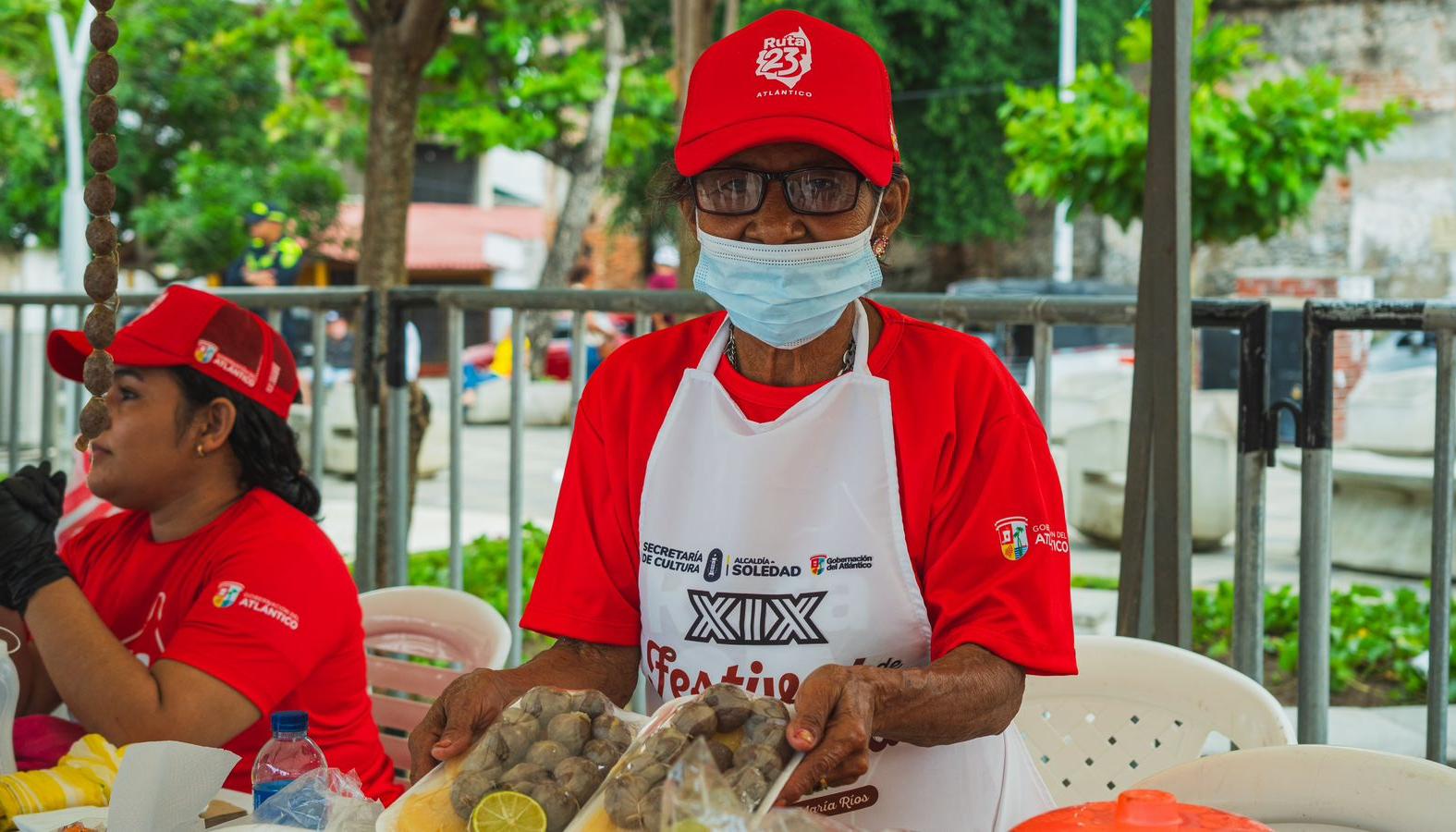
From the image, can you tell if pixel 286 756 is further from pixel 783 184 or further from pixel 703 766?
pixel 783 184

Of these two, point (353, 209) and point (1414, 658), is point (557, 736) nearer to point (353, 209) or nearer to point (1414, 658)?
point (1414, 658)

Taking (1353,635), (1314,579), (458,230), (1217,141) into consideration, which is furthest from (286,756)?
(458,230)

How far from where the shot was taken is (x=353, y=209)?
1229 inches

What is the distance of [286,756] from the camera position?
6.22ft

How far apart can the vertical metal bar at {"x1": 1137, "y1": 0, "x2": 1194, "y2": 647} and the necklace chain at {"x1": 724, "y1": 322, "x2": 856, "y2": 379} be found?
1.30 m

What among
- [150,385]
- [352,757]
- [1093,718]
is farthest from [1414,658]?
[150,385]

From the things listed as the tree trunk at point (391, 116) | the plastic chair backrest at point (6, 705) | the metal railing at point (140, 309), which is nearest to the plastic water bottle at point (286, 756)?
the plastic chair backrest at point (6, 705)

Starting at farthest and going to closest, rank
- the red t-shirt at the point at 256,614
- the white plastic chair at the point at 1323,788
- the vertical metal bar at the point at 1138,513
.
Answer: the vertical metal bar at the point at 1138,513 → the red t-shirt at the point at 256,614 → the white plastic chair at the point at 1323,788

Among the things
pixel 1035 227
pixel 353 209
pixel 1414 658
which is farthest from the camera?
pixel 353 209

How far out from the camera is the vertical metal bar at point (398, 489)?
14.8 ft

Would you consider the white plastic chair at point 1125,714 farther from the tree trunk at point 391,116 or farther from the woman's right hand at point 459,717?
the tree trunk at point 391,116

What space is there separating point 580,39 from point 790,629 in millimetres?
24794

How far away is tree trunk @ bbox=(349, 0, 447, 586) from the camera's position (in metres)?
5.30

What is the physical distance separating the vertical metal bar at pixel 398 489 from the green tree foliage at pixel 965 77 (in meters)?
21.5
